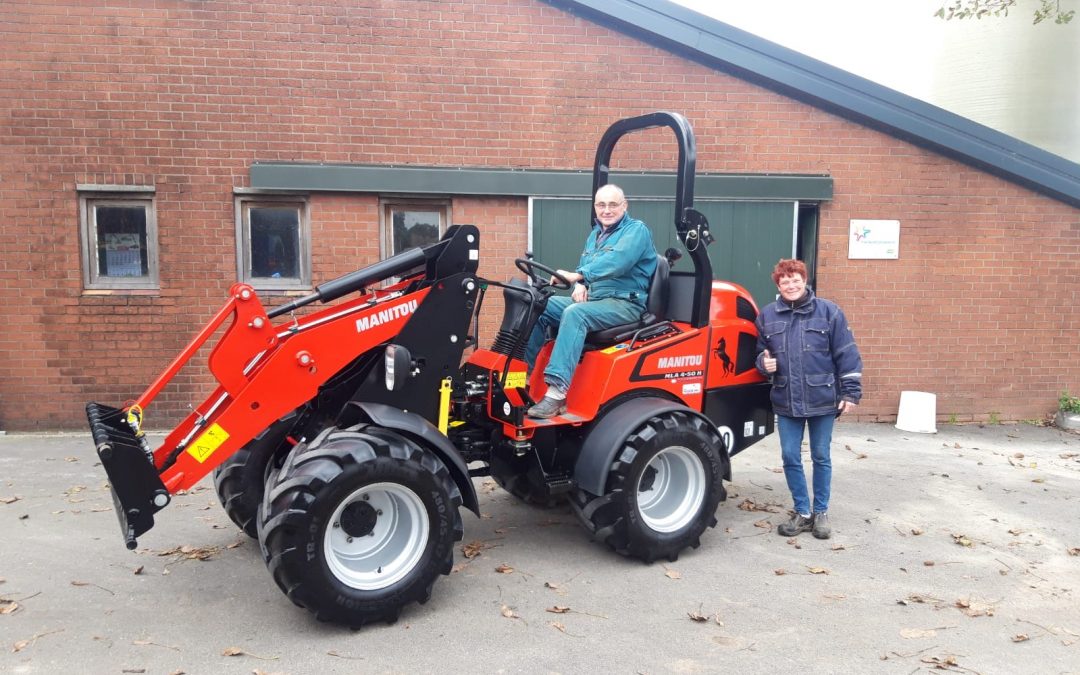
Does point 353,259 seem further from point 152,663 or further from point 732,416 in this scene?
point 152,663

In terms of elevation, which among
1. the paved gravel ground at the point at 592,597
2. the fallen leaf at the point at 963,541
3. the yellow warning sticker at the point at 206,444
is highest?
the yellow warning sticker at the point at 206,444

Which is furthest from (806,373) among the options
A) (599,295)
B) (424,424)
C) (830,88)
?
(830,88)

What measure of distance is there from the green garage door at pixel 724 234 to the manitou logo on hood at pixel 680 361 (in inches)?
125

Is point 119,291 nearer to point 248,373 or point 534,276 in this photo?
point 248,373

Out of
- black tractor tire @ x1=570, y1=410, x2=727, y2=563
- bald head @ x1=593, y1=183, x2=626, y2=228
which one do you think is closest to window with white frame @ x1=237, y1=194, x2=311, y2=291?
bald head @ x1=593, y1=183, x2=626, y2=228

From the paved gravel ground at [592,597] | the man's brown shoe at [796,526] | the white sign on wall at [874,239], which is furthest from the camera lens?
the white sign on wall at [874,239]

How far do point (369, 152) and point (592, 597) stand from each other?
5162mm

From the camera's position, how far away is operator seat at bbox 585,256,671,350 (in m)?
4.42

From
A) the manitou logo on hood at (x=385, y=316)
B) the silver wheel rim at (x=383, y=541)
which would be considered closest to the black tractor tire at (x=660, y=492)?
the silver wheel rim at (x=383, y=541)

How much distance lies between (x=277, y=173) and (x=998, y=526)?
673cm

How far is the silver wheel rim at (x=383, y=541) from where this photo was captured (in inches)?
135

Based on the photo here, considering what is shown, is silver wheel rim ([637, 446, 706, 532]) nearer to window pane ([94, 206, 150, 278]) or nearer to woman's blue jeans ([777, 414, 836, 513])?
woman's blue jeans ([777, 414, 836, 513])

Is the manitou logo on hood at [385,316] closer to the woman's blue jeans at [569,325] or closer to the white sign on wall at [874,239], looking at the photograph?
the woman's blue jeans at [569,325]

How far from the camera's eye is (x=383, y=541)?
11.8 ft
